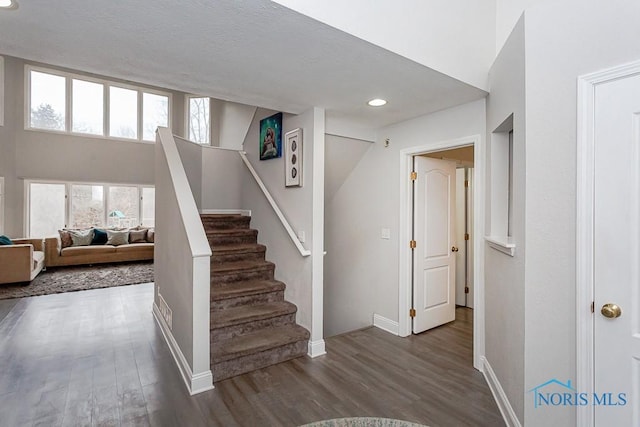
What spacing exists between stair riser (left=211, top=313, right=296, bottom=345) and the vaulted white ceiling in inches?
81.0

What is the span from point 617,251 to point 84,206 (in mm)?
9896

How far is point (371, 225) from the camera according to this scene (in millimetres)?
3971

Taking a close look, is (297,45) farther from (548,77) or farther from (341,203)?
(341,203)

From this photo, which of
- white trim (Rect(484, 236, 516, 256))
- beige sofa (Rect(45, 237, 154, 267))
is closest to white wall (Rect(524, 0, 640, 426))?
white trim (Rect(484, 236, 516, 256))

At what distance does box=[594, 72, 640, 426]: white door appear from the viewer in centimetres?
149

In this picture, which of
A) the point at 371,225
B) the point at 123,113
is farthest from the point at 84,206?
the point at 371,225

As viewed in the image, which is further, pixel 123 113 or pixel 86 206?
pixel 123 113

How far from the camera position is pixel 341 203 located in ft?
14.4

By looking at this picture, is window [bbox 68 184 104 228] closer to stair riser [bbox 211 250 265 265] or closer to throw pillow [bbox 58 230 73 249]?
throw pillow [bbox 58 230 73 249]

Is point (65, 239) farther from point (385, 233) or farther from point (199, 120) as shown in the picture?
point (385, 233)

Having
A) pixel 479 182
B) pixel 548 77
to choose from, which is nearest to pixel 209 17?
pixel 548 77

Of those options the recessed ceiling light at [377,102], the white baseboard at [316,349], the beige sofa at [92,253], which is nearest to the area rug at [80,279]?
the beige sofa at [92,253]

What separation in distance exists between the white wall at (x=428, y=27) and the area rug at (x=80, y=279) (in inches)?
228

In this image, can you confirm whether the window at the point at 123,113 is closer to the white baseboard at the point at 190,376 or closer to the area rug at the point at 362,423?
the white baseboard at the point at 190,376
